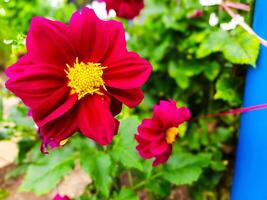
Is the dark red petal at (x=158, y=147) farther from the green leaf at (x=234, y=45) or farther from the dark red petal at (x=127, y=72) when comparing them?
the green leaf at (x=234, y=45)

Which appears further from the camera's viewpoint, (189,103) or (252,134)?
(189,103)

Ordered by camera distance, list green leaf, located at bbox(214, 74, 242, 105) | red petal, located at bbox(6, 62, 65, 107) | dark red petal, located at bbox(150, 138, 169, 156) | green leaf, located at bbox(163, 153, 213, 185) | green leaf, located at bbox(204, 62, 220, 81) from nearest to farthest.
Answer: red petal, located at bbox(6, 62, 65, 107) → dark red petal, located at bbox(150, 138, 169, 156) → green leaf, located at bbox(163, 153, 213, 185) → green leaf, located at bbox(214, 74, 242, 105) → green leaf, located at bbox(204, 62, 220, 81)

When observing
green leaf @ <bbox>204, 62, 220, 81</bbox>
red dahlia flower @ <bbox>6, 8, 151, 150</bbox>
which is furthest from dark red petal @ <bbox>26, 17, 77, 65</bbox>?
green leaf @ <bbox>204, 62, 220, 81</bbox>

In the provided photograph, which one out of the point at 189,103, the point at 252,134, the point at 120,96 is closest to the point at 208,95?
the point at 189,103

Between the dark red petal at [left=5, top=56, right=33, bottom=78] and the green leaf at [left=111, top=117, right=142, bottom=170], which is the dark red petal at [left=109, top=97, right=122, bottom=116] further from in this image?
the green leaf at [left=111, top=117, right=142, bottom=170]

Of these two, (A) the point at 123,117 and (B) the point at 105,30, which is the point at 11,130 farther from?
(B) the point at 105,30

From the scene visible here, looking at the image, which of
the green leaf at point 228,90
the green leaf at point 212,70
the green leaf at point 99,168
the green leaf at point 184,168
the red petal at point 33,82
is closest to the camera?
the red petal at point 33,82

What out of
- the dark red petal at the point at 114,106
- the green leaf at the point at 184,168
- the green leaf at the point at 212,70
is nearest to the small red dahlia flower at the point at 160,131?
the dark red petal at the point at 114,106
